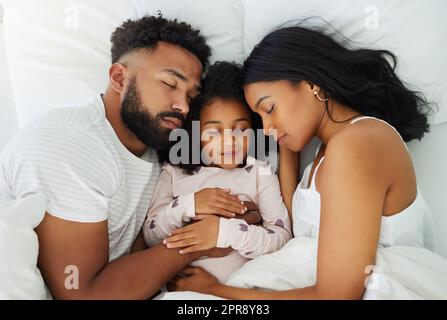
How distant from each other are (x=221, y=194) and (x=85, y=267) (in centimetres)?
43

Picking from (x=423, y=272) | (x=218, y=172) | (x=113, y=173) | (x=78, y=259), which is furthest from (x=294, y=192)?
(x=78, y=259)

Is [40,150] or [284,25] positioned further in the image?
[284,25]

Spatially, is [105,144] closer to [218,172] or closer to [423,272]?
[218,172]

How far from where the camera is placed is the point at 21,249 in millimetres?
972

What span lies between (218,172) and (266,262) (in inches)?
14.7

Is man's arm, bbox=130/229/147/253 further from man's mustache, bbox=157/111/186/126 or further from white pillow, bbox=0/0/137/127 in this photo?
white pillow, bbox=0/0/137/127

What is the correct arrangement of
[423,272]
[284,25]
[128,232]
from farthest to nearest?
[284,25], [128,232], [423,272]

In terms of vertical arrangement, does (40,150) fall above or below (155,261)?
above

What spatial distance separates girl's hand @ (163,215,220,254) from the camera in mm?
1190

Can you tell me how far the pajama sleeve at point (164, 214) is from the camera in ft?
4.15

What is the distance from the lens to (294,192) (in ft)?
4.41

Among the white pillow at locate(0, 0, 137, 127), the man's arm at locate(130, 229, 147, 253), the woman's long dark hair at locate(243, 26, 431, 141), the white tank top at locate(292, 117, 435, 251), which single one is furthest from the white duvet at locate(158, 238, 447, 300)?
the white pillow at locate(0, 0, 137, 127)

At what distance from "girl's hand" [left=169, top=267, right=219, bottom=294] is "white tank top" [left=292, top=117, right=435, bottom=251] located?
0.28 metres

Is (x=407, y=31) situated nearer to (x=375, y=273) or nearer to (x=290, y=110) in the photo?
(x=290, y=110)
